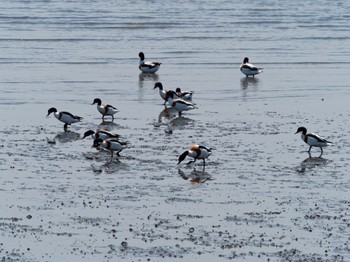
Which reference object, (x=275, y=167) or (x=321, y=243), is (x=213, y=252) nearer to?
(x=321, y=243)

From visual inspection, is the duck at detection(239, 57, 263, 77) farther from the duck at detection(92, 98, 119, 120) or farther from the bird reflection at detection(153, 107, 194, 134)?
the duck at detection(92, 98, 119, 120)

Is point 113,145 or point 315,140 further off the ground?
point 315,140

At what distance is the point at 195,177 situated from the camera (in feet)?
75.4

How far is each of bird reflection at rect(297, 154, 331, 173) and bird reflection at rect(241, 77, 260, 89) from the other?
13.5 m

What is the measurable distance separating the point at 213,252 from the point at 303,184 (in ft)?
18.6

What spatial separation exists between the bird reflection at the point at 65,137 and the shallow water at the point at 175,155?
0.36 ft

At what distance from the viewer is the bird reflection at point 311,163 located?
78.2 ft

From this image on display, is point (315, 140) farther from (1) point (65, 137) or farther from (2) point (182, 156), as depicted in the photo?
(1) point (65, 137)

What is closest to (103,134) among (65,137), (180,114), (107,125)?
(65,137)

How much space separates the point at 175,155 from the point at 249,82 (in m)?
15.1

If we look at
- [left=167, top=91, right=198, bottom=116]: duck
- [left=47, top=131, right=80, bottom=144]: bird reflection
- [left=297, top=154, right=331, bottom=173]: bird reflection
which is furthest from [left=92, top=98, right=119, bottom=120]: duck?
[left=297, top=154, right=331, bottom=173]: bird reflection

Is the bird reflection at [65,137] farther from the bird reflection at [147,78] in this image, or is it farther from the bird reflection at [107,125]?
the bird reflection at [147,78]

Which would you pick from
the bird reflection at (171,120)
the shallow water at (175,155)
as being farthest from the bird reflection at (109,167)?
the bird reflection at (171,120)

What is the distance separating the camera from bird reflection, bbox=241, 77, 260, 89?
38750 millimetres
